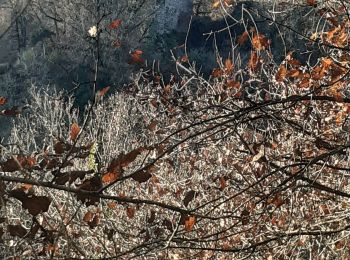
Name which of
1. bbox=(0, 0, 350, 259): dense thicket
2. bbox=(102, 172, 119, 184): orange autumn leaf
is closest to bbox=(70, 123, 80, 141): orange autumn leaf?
bbox=(0, 0, 350, 259): dense thicket

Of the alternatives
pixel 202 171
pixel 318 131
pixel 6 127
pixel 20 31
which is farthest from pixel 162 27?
pixel 318 131

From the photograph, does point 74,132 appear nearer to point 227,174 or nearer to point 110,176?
point 110,176

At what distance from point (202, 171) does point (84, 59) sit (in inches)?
815

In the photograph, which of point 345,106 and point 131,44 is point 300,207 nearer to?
point 345,106

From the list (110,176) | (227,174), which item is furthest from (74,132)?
(227,174)

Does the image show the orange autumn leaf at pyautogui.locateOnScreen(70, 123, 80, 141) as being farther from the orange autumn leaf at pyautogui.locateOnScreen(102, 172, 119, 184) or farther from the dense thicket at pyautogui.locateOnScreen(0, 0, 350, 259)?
the orange autumn leaf at pyautogui.locateOnScreen(102, 172, 119, 184)

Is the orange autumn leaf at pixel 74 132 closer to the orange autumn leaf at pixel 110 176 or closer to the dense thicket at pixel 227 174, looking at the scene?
the dense thicket at pixel 227 174

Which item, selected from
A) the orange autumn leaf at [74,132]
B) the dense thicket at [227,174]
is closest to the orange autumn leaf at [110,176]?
the dense thicket at [227,174]

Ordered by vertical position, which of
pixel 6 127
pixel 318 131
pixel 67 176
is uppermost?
pixel 318 131

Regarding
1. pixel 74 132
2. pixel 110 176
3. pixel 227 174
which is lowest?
pixel 227 174

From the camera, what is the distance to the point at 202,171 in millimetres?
7020

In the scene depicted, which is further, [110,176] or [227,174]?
[227,174]

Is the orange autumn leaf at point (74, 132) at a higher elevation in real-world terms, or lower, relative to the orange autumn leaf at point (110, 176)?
higher

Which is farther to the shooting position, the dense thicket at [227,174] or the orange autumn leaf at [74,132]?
the orange autumn leaf at [74,132]
